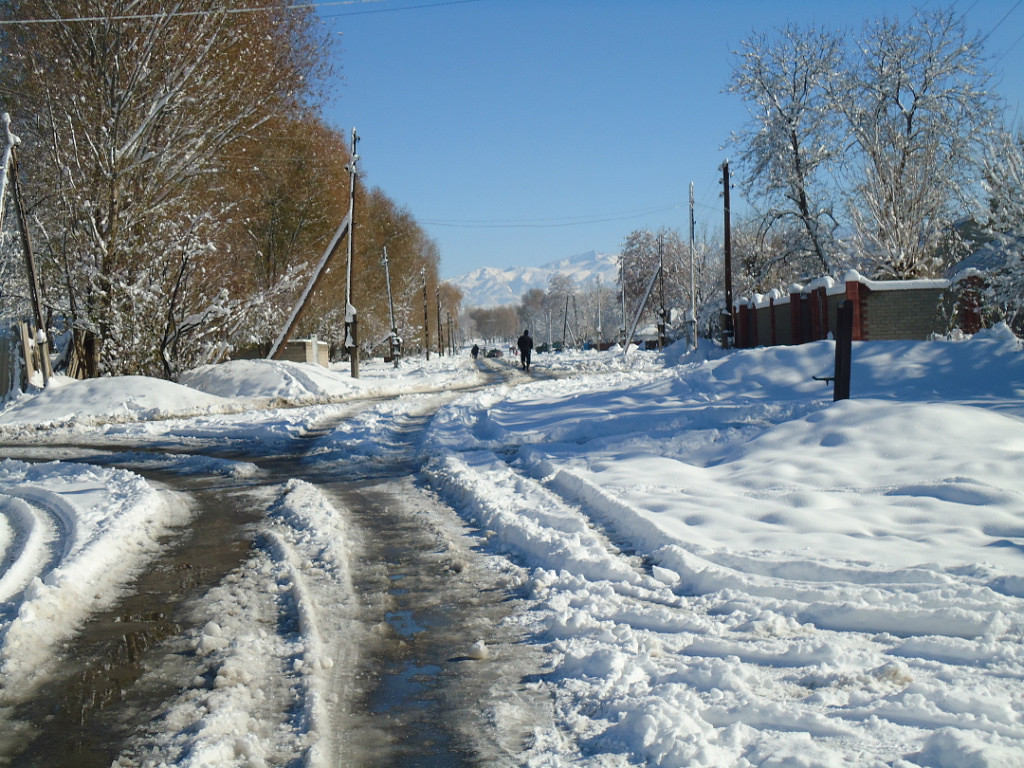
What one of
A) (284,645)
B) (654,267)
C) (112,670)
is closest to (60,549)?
(112,670)

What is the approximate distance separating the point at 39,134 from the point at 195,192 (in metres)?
4.77

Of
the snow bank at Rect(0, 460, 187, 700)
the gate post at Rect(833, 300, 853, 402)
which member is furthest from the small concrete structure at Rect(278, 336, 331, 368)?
the gate post at Rect(833, 300, 853, 402)

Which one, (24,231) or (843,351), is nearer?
(843,351)

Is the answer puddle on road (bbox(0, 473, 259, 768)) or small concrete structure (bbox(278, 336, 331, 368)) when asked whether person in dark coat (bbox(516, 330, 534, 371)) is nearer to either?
small concrete structure (bbox(278, 336, 331, 368))

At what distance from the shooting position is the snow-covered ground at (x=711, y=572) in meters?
3.29

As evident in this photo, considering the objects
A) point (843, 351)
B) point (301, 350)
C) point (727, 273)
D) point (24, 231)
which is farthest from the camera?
point (301, 350)

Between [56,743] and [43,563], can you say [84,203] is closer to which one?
[43,563]

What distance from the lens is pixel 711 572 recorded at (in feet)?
17.4

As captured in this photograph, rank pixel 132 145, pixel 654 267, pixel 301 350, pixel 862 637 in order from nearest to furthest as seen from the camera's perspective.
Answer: pixel 862 637
pixel 132 145
pixel 301 350
pixel 654 267

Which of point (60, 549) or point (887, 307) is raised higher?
point (887, 307)

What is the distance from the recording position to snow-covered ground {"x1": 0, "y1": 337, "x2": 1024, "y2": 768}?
3.29 metres

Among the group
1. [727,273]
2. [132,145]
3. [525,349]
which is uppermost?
[132,145]

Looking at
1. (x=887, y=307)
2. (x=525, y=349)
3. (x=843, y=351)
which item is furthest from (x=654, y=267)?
(x=843, y=351)

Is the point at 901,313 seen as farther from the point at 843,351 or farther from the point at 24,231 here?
the point at 24,231
